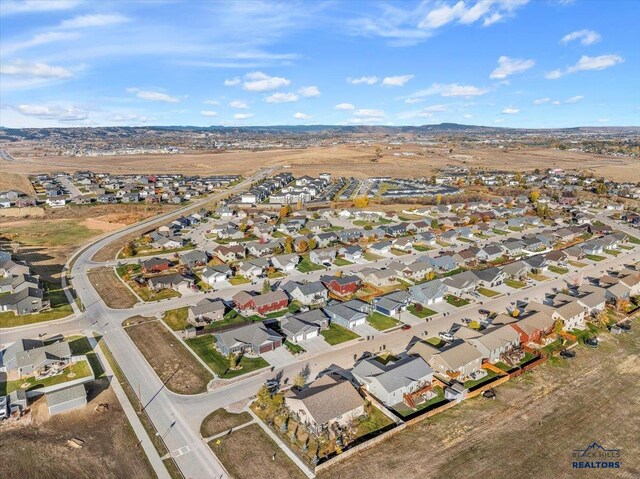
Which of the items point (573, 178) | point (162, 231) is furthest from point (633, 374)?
point (573, 178)

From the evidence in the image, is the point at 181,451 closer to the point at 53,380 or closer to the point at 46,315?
the point at 53,380

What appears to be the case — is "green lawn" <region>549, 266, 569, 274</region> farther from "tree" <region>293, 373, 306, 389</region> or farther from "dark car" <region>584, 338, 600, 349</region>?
"tree" <region>293, 373, 306, 389</region>

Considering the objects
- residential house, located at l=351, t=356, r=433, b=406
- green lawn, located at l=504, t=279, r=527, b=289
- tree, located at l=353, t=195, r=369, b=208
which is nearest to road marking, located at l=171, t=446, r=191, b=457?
residential house, located at l=351, t=356, r=433, b=406

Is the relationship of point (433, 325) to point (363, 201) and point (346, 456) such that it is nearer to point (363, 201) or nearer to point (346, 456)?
point (346, 456)

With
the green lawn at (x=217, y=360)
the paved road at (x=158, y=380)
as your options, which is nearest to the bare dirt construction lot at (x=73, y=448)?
the paved road at (x=158, y=380)

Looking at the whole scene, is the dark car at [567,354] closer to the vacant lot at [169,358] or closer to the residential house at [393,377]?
the residential house at [393,377]
